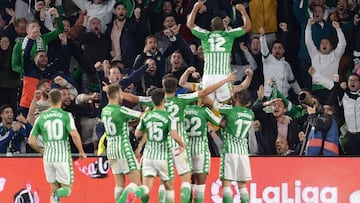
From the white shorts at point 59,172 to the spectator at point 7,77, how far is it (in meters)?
5.33

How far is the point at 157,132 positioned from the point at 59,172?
1.69 m

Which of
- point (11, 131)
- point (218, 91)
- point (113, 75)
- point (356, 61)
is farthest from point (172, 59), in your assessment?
point (356, 61)

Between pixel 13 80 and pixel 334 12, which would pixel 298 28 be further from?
pixel 13 80

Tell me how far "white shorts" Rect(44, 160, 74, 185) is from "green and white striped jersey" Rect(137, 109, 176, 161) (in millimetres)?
1231

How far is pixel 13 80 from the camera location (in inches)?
1125

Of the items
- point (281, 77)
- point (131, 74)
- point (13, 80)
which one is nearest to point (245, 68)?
point (281, 77)

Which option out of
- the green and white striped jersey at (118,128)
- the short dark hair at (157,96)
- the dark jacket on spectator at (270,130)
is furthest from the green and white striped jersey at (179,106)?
the dark jacket on spectator at (270,130)

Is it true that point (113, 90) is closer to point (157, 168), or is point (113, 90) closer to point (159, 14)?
point (157, 168)

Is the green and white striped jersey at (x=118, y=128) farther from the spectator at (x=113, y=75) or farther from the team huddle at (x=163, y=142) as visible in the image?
the spectator at (x=113, y=75)

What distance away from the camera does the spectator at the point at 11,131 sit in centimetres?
2689

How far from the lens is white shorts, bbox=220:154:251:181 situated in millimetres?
23438

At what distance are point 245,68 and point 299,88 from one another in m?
1.06

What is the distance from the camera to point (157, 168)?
22906mm

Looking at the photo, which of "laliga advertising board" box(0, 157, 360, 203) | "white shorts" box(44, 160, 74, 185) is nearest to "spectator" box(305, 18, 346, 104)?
"laliga advertising board" box(0, 157, 360, 203)
